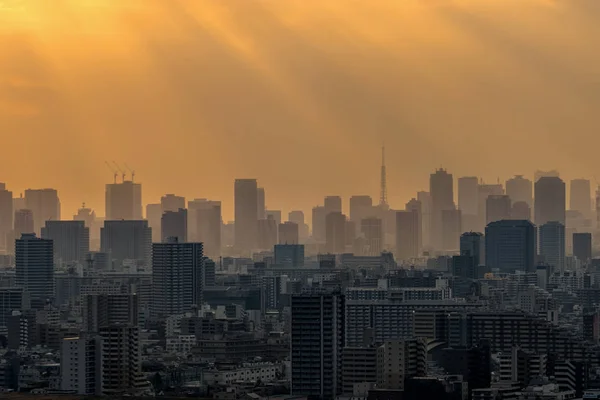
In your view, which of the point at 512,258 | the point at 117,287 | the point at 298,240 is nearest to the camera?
the point at 117,287

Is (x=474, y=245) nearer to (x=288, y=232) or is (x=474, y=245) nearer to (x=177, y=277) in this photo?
(x=177, y=277)

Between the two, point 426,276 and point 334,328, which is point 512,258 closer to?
point 426,276

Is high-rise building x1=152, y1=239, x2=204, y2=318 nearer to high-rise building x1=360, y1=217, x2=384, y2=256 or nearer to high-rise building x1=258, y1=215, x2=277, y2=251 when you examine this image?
high-rise building x1=360, y1=217, x2=384, y2=256

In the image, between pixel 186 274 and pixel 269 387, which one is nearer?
pixel 269 387

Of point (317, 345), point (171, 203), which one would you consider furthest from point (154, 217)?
point (317, 345)

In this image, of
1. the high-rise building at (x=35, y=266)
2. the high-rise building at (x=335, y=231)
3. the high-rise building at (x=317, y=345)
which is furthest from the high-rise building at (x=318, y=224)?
the high-rise building at (x=317, y=345)

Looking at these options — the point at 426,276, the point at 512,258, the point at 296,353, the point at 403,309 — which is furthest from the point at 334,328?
the point at 512,258

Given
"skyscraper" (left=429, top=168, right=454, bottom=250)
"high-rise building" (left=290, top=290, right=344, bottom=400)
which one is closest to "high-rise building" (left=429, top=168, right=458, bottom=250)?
"skyscraper" (left=429, top=168, right=454, bottom=250)
